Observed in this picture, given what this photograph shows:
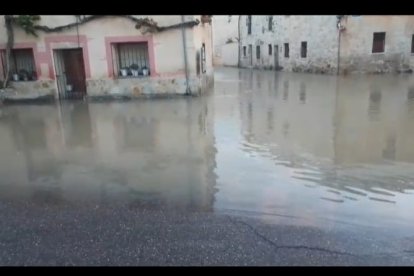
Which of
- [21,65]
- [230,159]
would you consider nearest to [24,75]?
[21,65]

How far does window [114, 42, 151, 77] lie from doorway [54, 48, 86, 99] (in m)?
1.72

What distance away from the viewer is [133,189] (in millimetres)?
6227

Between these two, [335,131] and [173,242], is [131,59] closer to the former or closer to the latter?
[335,131]

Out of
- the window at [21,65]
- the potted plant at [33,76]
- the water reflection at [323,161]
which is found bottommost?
the water reflection at [323,161]

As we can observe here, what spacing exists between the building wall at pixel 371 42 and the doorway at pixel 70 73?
661 inches

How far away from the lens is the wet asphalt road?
3996mm

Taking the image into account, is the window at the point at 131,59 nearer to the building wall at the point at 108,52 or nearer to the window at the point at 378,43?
the building wall at the point at 108,52

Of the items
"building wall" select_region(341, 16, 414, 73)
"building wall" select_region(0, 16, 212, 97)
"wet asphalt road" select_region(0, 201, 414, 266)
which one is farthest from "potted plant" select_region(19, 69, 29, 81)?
"building wall" select_region(341, 16, 414, 73)

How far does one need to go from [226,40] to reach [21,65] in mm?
31512

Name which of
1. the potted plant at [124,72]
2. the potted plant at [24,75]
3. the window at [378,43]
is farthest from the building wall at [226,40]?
the potted plant at [24,75]

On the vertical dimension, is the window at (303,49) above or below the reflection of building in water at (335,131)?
above

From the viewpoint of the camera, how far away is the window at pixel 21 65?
16688 millimetres

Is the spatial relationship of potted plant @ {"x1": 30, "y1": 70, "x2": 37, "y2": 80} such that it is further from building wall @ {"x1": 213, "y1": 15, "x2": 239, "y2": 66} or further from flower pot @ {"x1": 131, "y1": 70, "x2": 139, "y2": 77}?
building wall @ {"x1": 213, "y1": 15, "x2": 239, "y2": 66}
